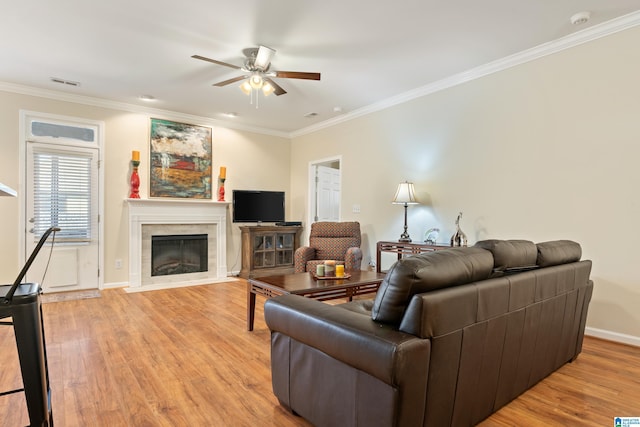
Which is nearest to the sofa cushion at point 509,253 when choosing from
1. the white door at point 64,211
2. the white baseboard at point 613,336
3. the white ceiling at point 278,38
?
the white baseboard at point 613,336

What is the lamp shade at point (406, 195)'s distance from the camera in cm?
438

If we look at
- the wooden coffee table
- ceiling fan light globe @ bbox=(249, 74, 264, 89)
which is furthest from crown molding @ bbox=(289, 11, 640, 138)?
the wooden coffee table

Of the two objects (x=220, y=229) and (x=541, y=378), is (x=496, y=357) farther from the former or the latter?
(x=220, y=229)

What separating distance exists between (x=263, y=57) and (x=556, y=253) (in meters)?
2.96

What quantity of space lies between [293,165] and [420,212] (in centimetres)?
312

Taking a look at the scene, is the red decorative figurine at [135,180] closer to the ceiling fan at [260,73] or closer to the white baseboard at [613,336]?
the ceiling fan at [260,73]

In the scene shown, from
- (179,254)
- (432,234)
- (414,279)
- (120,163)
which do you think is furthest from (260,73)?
(179,254)

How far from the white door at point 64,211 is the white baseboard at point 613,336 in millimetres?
5863

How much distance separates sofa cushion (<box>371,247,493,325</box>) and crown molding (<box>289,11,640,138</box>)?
2.88 meters

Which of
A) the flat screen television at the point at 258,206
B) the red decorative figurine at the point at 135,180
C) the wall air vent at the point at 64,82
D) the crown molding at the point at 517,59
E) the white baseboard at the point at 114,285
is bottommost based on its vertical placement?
Result: the white baseboard at the point at 114,285

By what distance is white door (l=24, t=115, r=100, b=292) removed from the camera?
4543 mm

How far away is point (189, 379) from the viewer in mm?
2301

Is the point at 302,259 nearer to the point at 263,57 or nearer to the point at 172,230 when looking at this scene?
the point at 172,230

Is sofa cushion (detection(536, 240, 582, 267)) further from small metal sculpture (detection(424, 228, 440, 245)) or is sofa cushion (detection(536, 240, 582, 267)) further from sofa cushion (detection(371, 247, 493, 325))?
small metal sculpture (detection(424, 228, 440, 245))
